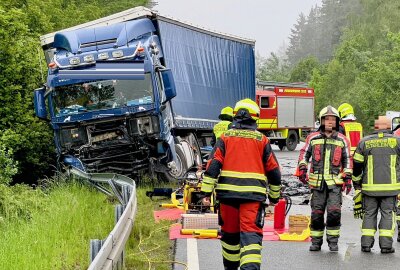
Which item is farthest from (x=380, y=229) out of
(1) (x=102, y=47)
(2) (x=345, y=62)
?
(2) (x=345, y=62)

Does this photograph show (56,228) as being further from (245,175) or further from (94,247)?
(94,247)

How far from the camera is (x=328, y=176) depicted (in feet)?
27.2

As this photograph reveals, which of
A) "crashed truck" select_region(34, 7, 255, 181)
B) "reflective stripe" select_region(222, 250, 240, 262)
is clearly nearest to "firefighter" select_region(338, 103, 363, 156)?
"crashed truck" select_region(34, 7, 255, 181)

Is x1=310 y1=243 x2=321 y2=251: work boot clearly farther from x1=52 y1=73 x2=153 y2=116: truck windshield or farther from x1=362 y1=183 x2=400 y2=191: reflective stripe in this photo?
x1=52 y1=73 x2=153 y2=116: truck windshield

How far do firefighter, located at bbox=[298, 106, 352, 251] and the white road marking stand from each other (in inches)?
55.8

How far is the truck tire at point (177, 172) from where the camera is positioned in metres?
14.8

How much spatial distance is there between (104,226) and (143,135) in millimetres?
5278

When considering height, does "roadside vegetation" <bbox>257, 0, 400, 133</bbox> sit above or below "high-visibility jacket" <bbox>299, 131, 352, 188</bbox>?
below

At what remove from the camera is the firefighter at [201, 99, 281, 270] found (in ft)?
20.3

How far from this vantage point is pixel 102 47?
14.2 metres

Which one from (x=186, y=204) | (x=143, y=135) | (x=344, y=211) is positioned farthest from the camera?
(x=143, y=135)

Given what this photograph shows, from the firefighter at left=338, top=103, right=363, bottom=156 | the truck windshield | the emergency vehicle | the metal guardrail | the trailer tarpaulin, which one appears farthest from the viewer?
the emergency vehicle

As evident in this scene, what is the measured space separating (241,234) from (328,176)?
2453mm

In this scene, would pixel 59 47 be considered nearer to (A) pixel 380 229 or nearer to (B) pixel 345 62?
(A) pixel 380 229
